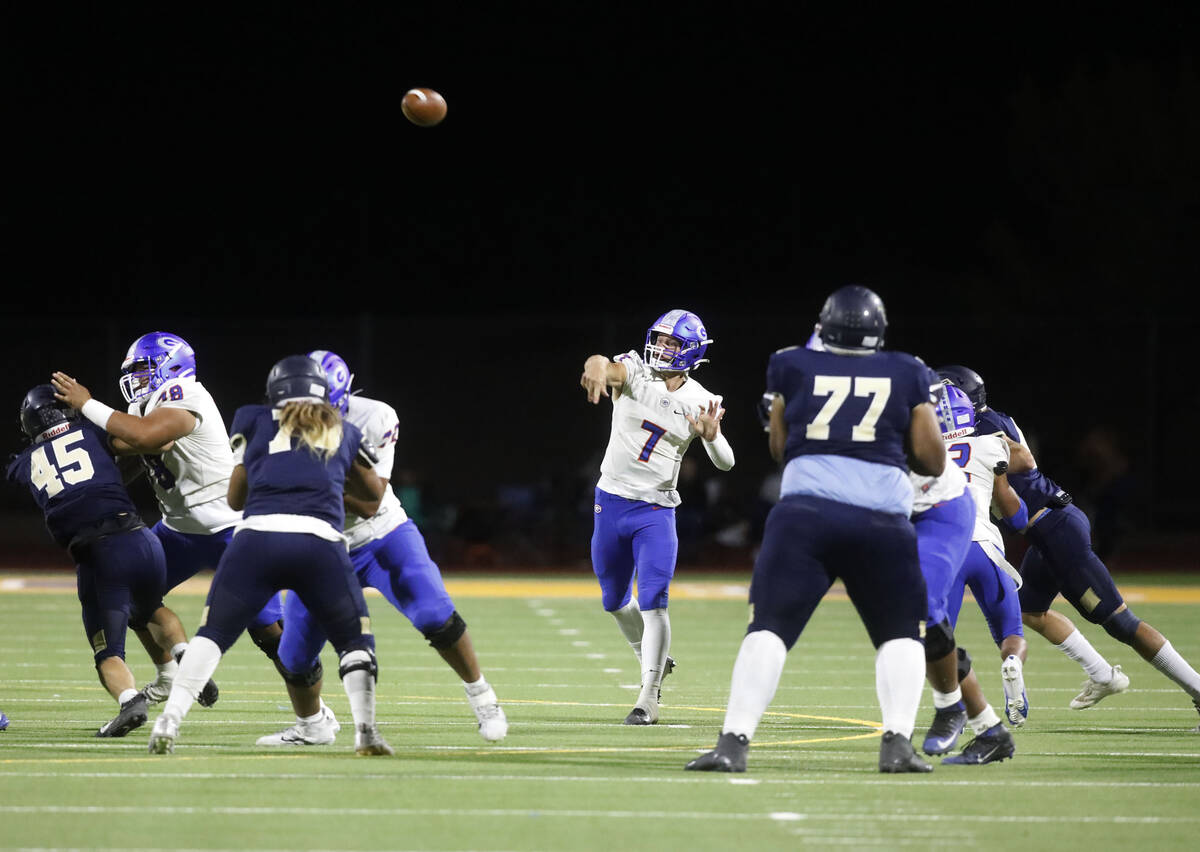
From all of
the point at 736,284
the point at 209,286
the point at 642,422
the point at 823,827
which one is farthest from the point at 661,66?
the point at 823,827

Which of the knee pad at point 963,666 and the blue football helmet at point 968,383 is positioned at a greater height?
the blue football helmet at point 968,383

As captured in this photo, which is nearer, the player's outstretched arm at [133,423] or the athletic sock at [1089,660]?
the player's outstretched arm at [133,423]

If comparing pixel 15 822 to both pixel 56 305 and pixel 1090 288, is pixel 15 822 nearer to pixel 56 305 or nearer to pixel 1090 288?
pixel 1090 288

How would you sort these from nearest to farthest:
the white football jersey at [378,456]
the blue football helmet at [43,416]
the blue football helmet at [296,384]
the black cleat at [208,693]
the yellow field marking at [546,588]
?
1. the blue football helmet at [296,384]
2. the white football jersey at [378,456]
3. the blue football helmet at [43,416]
4. the black cleat at [208,693]
5. the yellow field marking at [546,588]

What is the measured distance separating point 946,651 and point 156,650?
3853 millimetres

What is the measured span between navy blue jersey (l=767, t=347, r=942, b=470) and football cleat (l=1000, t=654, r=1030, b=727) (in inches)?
94.6

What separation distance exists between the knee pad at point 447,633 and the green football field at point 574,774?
44cm

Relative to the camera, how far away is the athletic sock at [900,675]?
6371 millimetres

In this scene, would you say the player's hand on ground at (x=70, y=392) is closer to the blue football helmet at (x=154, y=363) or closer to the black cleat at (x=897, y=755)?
the blue football helmet at (x=154, y=363)

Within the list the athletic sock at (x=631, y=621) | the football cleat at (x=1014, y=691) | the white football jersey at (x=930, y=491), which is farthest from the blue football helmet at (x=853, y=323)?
the athletic sock at (x=631, y=621)

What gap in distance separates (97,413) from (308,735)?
1705 mm

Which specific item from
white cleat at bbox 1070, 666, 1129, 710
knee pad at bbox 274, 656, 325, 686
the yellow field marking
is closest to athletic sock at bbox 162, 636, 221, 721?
knee pad at bbox 274, 656, 325, 686

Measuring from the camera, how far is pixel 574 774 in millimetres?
6535

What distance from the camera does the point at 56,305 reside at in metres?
33.2
